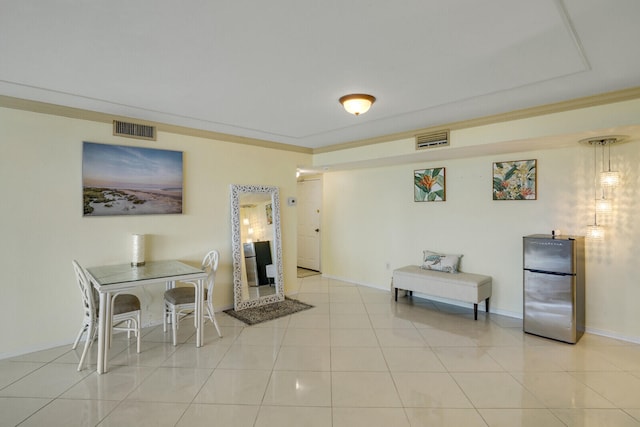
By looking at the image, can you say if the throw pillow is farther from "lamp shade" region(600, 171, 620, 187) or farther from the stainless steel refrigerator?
"lamp shade" region(600, 171, 620, 187)

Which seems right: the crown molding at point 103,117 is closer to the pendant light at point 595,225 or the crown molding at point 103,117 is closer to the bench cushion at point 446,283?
the bench cushion at point 446,283

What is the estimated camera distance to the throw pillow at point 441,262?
482 centimetres

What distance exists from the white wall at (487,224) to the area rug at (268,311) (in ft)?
5.83

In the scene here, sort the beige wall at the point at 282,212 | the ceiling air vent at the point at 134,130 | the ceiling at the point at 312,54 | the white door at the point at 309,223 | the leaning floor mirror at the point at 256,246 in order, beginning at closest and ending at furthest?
1. the ceiling at the point at 312,54
2. the beige wall at the point at 282,212
3. the ceiling air vent at the point at 134,130
4. the leaning floor mirror at the point at 256,246
5. the white door at the point at 309,223

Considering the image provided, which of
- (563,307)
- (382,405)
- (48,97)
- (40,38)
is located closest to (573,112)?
(563,307)

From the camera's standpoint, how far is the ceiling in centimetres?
185

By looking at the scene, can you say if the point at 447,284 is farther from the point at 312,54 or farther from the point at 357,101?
the point at 312,54

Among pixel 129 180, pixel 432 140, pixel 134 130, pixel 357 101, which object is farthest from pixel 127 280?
pixel 432 140

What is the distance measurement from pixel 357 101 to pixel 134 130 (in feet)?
8.81

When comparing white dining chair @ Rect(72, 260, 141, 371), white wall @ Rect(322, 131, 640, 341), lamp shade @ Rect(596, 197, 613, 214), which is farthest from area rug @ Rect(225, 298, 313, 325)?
lamp shade @ Rect(596, 197, 613, 214)

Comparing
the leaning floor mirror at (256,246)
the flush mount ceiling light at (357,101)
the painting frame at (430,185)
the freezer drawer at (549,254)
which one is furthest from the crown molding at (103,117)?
the freezer drawer at (549,254)

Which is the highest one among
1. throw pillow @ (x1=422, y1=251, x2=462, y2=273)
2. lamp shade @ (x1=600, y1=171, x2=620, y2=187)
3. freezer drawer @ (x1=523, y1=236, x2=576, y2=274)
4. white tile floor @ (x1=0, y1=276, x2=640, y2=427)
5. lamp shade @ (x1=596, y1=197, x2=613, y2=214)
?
lamp shade @ (x1=600, y1=171, x2=620, y2=187)

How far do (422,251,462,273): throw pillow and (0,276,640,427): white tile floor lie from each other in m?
0.96

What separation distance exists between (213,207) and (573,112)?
14.4 ft
